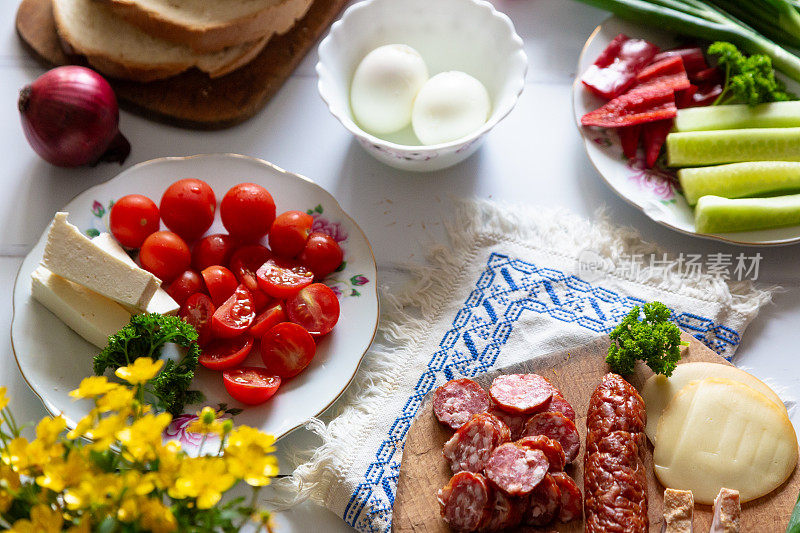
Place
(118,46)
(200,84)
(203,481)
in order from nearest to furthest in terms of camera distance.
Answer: (203,481) → (118,46) → (200,84)

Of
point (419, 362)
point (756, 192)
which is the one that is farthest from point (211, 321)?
point (756, 192)

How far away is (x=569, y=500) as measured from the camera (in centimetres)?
148

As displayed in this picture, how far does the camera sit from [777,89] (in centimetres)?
205

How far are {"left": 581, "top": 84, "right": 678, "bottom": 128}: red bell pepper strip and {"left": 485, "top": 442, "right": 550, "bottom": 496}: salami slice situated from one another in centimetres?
102

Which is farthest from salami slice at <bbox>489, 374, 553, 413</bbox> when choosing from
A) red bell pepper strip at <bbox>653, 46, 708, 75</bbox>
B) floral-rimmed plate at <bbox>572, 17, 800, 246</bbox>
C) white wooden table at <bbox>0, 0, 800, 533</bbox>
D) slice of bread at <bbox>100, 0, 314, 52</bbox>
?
slice of bread at <bbox>100, 0, 314, 52</bbox>

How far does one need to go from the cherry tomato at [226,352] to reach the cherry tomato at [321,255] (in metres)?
0.26

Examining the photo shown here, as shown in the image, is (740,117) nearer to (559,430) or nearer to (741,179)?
(741,179)

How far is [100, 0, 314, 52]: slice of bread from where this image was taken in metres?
2.04

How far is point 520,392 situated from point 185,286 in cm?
89

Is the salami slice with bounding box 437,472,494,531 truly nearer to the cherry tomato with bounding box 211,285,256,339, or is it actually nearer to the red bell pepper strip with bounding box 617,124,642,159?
the cherry tomato with bounding box 211,285,256,339

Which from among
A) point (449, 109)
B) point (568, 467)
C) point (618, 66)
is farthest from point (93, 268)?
point (618, 66)

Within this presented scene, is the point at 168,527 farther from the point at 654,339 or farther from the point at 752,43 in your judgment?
the point at 752,43

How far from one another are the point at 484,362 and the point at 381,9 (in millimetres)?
1061

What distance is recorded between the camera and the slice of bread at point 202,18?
2.04m
